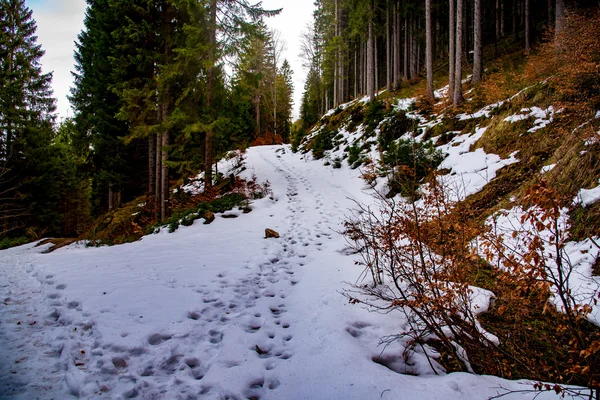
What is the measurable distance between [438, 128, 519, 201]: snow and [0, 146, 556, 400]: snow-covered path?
3.60 meters

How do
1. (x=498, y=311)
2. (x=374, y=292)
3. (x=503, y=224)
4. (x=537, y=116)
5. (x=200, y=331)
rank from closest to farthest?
1. (x=498, y=311)
2. (x=200, y=331)
3. (x=374, y=292)
4. (x=503, y=224)
5. (x=537, y=116)

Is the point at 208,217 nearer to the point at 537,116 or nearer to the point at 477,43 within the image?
the point at 537,116

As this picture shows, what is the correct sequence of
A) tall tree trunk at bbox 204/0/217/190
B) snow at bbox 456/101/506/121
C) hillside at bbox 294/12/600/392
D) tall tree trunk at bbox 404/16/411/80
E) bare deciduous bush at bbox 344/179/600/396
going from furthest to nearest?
tall tree trunk at bbox 404/16/411/80 < tall tree trunk at bbox 204/0/217/190 < snow at bbox 456/101/506/121 < hillside at bbox 294/12/600/392 < bare deciduous bush at bbox 344/179/600/396

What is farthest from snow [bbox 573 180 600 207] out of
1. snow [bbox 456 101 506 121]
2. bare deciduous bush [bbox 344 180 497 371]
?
snow [bbox 456 101 506 121]

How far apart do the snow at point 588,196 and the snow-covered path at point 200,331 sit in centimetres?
320

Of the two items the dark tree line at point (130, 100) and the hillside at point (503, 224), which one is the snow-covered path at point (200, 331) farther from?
the dark tree line at point (130, 100)

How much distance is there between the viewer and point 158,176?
37.4ft

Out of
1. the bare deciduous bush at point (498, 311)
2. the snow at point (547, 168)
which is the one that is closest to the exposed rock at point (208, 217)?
the bare deciduous bush at point (498, 311)

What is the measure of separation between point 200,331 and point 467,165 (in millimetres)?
7798

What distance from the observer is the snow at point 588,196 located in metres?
3.76

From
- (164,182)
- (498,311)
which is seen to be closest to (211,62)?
(164,182)

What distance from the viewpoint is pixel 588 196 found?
384 centimetres

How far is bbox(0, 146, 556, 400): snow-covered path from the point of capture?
88.6 inches

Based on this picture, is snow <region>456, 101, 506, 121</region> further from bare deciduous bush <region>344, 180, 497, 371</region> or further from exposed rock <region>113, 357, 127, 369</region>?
exposed rock <region>113, 357, 127, 369</region>
